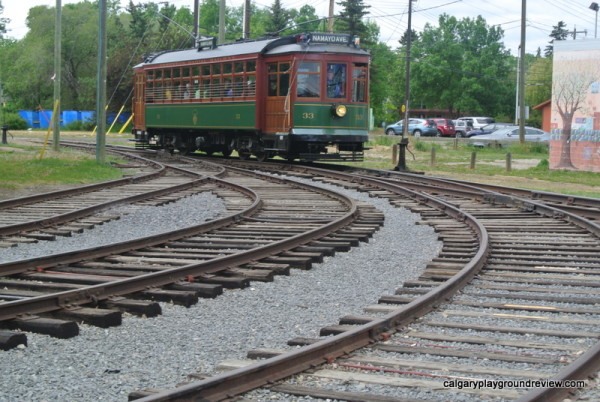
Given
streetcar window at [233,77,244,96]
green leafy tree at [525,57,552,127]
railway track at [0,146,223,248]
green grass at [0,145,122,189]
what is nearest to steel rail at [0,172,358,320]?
railway track at [0,146,223,248]

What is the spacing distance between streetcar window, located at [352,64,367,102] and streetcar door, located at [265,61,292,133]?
1802mm

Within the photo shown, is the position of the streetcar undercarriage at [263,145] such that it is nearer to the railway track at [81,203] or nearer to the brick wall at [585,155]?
the railway track at [81,203]

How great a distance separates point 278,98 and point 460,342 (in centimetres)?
1731

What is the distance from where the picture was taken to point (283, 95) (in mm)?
22312

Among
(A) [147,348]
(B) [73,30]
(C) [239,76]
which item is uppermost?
(B) [73,30]

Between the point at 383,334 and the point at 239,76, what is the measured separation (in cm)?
1836

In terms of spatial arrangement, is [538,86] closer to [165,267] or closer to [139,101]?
[139,101]

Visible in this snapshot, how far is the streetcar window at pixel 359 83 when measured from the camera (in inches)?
893

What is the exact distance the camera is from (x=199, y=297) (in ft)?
23.3

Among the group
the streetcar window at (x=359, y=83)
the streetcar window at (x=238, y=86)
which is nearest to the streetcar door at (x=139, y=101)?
the streetcar window at (x=238, y=86)

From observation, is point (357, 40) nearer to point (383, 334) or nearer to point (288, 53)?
point (288, 53)

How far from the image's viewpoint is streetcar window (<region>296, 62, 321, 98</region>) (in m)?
21.9

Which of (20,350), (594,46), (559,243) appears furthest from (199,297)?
(594,46)

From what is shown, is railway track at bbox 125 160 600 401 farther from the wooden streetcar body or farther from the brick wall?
the brick wall
